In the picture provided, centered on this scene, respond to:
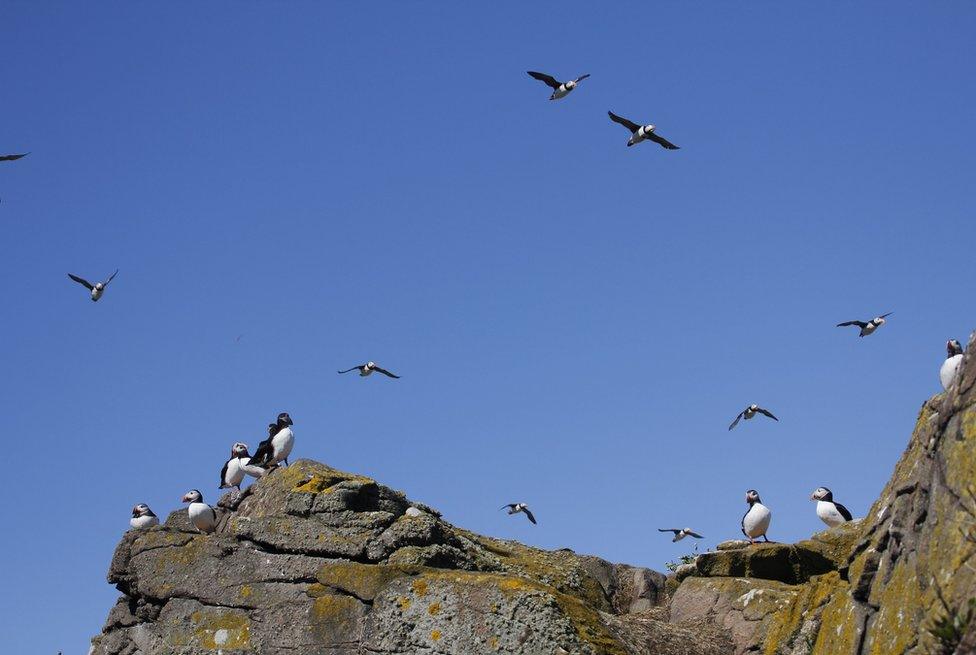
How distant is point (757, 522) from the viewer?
2581cm

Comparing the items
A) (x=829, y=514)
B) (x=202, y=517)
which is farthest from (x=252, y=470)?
(x=829, y=514)

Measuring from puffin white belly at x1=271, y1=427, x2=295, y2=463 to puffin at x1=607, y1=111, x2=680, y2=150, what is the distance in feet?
58.7

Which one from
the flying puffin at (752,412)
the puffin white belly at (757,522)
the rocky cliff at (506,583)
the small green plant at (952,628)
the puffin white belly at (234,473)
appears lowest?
the small green plant at (952,628)

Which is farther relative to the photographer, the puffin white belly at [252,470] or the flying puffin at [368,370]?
the flying puffin at [368,370]

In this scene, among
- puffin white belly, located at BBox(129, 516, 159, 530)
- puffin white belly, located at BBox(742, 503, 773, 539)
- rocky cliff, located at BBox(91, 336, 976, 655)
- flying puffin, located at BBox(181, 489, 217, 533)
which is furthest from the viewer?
puffin white belly, located at BBox(742, 503, 773, 539)

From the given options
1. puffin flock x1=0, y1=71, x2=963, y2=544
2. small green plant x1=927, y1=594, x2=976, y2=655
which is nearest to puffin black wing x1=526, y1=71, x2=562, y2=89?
puffin flock x1=0, y1=71, x2=963, y2=544

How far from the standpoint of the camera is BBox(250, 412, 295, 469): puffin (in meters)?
23.1

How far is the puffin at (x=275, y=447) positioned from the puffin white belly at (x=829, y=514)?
11.9 metres

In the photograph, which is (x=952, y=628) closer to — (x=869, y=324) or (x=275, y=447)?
(x=275, y=447)

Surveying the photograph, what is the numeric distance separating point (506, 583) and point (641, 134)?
23.8 meters

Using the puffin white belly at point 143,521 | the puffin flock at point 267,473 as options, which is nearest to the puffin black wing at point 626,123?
the puffin flock at point 267,473

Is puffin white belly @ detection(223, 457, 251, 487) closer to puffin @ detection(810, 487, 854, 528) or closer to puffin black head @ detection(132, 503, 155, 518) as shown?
puffin black head @ detection(132, 503, 155, 518)

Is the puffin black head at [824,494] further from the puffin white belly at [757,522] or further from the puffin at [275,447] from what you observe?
the puffin at [275,447]

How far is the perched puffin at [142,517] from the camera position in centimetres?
2280
